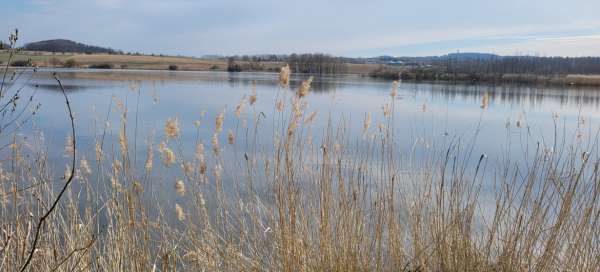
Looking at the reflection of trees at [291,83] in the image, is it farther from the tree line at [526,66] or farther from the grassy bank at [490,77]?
the tree line at [526,66]

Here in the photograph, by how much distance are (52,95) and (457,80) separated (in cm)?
2906

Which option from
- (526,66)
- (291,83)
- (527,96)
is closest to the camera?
(527,96)

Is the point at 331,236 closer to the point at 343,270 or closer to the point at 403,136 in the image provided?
the point at 343,270

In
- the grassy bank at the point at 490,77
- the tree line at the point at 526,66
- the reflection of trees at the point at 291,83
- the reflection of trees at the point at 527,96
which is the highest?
the tree line at the point at 526,66

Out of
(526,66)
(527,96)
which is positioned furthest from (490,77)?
(527,96)

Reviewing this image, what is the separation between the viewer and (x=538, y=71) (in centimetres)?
4269

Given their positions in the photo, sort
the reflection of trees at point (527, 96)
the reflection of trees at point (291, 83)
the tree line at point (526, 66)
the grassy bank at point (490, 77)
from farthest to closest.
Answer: the tree line at point (526, 66)
the grassy bank at point (490, 77)
the reflection of trees at point (291, 83)
the reflection of trees at point (527, 96)

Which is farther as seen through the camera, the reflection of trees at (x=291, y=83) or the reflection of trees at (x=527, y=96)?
the reflection of trees at (x=291, y=83)

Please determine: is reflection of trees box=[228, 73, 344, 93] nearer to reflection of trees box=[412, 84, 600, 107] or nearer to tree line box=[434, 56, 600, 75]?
reflection of trees box=[412, 84, 600, 107]

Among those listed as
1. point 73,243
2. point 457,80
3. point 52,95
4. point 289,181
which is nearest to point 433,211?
point 289,181

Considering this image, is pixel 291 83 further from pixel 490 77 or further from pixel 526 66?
pixel 526 66

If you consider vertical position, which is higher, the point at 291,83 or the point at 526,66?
the point at 526,66

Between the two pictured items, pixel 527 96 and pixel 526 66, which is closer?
pixel 527 96

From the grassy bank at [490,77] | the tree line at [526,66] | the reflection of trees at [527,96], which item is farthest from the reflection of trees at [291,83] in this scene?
the tree line at [526,66]
